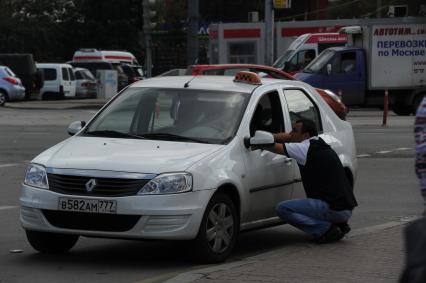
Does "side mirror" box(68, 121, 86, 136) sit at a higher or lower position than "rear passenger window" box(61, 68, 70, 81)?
higher

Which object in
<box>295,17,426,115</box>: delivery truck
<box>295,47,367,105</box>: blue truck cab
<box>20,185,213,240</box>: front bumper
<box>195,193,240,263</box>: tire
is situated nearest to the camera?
<box>20,185,213,240</box>: front bumper

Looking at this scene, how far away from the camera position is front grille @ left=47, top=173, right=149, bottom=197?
7.16 m

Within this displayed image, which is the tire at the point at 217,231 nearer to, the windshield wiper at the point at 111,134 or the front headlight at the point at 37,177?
the windshield wiper at the point at 111,134

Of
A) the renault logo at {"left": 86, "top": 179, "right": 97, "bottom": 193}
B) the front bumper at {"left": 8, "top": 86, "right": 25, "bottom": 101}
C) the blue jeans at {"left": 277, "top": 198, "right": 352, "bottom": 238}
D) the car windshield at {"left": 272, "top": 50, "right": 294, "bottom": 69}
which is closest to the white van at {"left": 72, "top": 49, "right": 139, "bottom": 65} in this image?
the front bumper at {"left": 8, "top": 86, "right": 25, "bottom": 101}

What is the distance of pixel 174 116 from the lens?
829cm

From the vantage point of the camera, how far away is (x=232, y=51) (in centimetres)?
3794

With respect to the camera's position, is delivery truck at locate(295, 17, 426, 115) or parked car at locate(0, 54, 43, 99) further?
parked car at locate(0, 54, 43, 99)

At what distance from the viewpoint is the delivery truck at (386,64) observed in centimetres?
2956

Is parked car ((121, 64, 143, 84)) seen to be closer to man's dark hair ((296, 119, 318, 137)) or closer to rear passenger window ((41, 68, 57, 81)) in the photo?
rear passenger window ((41, 68, 57, 81))

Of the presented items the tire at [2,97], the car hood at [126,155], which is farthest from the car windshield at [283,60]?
the car hood at [126,155]

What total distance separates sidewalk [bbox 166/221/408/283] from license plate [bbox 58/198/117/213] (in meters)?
0.83

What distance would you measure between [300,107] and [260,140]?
126cm

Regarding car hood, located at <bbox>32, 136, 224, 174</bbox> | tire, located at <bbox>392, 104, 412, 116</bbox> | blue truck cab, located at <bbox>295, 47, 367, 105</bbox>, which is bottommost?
tire, located at <bbox>392, 104, 412, 116</bbox>

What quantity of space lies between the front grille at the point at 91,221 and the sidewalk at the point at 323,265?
0.69 metres
